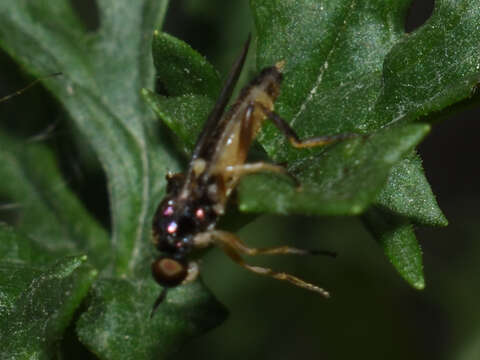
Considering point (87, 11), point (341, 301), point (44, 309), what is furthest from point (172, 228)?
point (87, 11)

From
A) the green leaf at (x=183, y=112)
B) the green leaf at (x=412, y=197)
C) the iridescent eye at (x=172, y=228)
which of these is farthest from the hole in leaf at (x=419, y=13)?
the iridescent eye at (x=172, y=228)

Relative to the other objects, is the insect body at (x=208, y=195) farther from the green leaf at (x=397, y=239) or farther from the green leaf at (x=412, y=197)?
the green leaf at (x=412, y=197)

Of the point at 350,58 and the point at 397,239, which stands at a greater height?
the point at 350,58

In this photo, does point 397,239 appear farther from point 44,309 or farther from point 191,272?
point 44,309

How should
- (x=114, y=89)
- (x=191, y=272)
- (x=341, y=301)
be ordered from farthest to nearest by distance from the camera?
(x=341, y=301) → (x=114, y=89) → (x=191, y=272)

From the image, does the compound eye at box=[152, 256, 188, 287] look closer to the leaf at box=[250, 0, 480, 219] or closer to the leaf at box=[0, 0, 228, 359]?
the leaf at box=[0, 0, 228, 359]

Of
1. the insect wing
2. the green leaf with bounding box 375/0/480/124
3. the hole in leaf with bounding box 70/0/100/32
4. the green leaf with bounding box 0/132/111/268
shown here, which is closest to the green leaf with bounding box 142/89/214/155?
the insect wing
